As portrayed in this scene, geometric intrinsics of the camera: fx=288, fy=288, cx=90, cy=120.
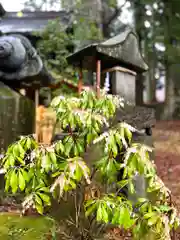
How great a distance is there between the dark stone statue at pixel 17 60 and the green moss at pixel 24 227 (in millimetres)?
3034

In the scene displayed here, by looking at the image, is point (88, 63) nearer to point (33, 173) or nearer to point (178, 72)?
point (33, 173)

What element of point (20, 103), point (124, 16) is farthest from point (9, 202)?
point (124, 16)

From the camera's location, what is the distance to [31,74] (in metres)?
6.57

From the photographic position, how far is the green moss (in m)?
3.85

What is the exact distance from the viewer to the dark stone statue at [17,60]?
5.79 m

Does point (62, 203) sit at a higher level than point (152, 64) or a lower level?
lower

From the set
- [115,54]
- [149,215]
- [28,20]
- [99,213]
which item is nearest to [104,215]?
[99,213]

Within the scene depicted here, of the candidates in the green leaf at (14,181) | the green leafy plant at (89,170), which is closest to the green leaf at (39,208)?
the green leafy plant at (89,170)

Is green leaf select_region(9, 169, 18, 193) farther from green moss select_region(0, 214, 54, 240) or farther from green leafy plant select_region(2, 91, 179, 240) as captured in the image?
green moss select_region(0, 214, 54, 240)

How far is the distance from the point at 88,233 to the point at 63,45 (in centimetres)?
1037

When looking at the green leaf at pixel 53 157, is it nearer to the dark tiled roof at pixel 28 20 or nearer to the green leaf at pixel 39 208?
the green leaf at pixel 39 208

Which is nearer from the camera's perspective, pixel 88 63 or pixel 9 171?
pixel 9 171

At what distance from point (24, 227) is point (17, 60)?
3.45m

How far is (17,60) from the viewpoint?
6.10 metres
